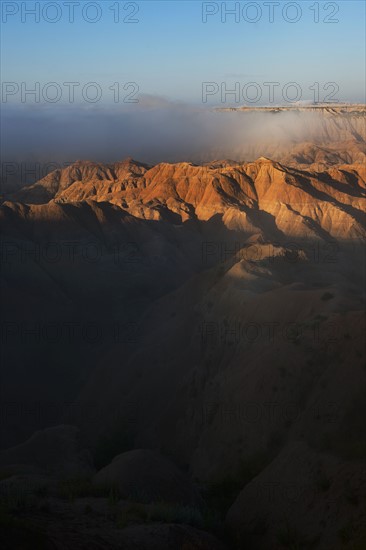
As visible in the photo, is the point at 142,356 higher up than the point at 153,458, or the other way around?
the point at 153,458

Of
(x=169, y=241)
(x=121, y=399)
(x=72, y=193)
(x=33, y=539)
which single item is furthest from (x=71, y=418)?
(x=72, y=193)

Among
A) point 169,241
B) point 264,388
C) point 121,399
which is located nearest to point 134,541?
point 264,388

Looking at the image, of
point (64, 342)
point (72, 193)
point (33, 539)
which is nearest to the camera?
point (33, 539)

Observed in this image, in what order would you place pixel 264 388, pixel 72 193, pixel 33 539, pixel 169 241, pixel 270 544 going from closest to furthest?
pixel 33 539 < pixel 270 544 < pixel 264 388 < pixel 169 241 < pixel 72 193

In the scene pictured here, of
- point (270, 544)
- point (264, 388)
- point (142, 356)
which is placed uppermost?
point (270, 544)

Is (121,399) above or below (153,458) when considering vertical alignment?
below

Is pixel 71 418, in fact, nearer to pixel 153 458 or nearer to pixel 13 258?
pixel 153 458

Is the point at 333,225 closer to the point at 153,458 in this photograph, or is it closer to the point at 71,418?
the point at 71,418

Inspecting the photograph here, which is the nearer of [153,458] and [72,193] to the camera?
[153,458]

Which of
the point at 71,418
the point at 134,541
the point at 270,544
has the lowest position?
the point at 71,418
